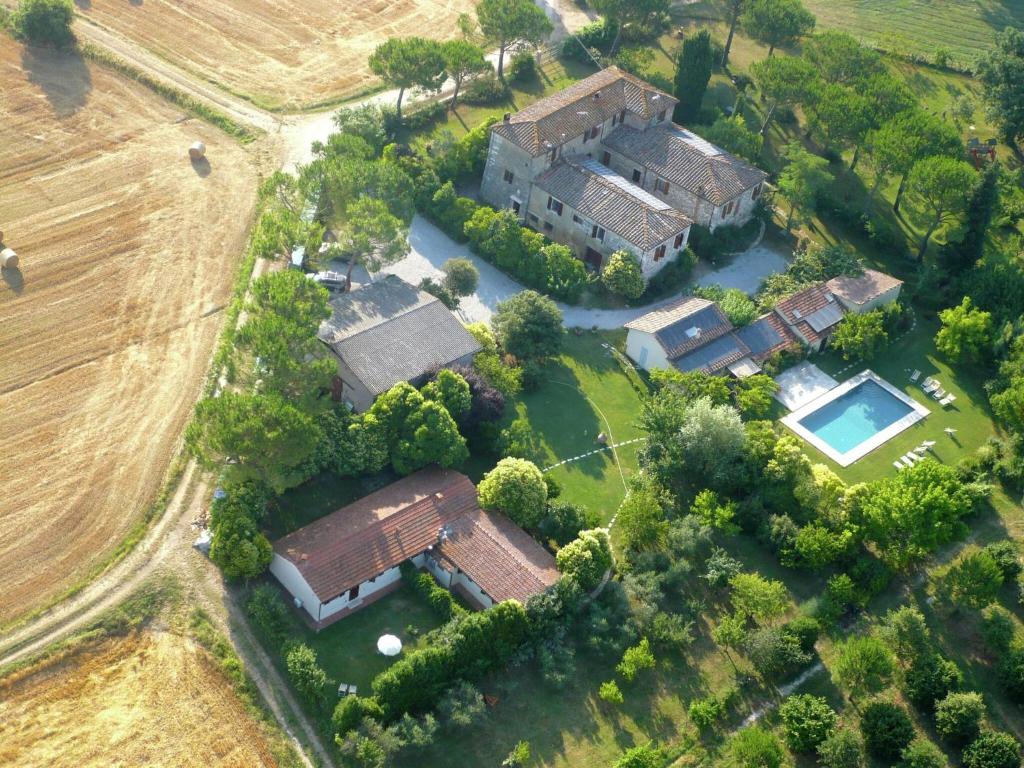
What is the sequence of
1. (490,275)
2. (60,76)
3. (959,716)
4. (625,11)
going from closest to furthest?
(959,716), (490,275), (60,76), (625,11)

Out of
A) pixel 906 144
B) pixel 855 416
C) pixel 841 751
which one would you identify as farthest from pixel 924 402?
pixel 841 751

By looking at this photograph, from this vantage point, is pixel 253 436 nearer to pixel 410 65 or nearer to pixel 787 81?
pixel 410 65

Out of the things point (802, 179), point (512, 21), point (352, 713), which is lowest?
point (352, 713)

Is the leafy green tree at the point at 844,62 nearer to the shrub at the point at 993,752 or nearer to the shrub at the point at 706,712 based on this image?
the shrub at the point at 993,752

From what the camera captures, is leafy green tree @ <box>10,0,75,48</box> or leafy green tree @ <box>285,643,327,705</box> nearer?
leafy green tree @ <box>285,643,327,705</box>

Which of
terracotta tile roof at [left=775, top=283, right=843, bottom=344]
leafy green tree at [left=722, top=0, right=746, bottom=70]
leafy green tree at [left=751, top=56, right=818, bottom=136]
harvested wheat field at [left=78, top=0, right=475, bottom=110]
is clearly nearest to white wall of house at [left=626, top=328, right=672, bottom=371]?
terracotta tile roof at [left=775, top=283, right=843, bottom=344]

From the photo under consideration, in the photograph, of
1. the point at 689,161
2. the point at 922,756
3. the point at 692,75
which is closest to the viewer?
the point at 922,756

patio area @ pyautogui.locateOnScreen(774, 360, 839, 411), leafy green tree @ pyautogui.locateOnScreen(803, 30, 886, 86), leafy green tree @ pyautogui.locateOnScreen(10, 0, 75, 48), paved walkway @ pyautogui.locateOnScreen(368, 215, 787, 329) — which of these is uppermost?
leafy green tree @ pyautogui.locateOnScreen(803, 30, 886, 86)

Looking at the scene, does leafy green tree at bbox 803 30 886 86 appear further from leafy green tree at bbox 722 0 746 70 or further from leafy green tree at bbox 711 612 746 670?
leafy green tree at bbox 711 612 746 670
